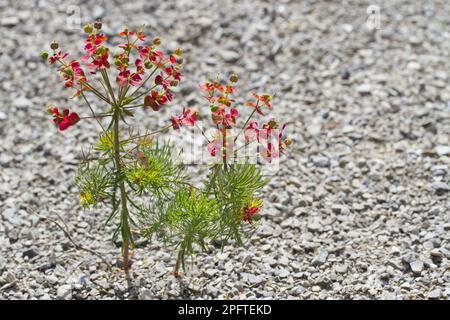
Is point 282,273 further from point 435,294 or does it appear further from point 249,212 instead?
point 435,294

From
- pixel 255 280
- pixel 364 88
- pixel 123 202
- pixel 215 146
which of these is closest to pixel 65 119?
pixel 123 202

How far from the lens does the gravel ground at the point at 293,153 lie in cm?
310

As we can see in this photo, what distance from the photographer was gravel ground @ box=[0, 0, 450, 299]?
3.10m

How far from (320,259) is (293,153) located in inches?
35.4

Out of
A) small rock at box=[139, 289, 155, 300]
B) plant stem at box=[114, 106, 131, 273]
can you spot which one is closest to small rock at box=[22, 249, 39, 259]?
plant stem at box=[114, 106, 131, 273]

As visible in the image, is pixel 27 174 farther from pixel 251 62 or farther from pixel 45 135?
pixel 251 62

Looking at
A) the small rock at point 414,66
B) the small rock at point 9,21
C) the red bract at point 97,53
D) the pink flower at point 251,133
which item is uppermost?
the small rock at point 9,21

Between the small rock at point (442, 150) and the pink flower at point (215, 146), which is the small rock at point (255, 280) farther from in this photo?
the small rock at point (442, 150)

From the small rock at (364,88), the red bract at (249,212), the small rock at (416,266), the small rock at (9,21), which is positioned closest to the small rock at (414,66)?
the small rock at (364,88)

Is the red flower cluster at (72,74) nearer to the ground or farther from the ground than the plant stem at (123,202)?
farther from the ground

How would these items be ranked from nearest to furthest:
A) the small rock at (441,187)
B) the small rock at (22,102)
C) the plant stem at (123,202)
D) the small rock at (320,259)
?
the plant stem at (123,202) → the small rock at (320,259) → the small rock at (441,187) → the small rock at (22,102)

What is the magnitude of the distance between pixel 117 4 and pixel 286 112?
5.78 ft

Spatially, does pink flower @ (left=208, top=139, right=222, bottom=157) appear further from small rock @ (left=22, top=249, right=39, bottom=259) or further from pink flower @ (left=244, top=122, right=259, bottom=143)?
small rock @ (left=22, top=249, right=39, bottom=259)
